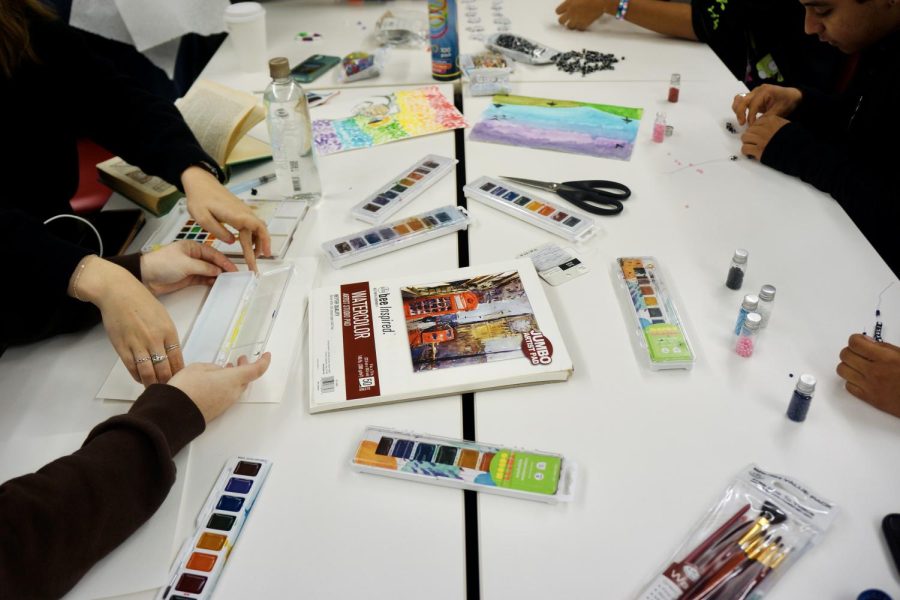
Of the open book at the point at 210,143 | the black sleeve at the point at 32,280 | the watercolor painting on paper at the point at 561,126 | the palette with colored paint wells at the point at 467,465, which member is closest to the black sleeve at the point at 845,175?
the watercolor painting on paper at the point at 561,126

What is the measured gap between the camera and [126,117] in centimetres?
120

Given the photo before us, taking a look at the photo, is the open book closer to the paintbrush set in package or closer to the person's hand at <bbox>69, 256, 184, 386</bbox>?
the person's hand at <bbox>69, 256, 184, 386</bbox>

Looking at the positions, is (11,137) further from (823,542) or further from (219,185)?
(823,542)

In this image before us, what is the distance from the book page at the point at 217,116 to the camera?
1.28 metres

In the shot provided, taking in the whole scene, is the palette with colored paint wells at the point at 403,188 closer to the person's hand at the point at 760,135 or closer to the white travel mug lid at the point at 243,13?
the person's hand at the point at 760,135

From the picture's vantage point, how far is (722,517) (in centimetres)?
68

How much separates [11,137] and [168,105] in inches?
10.3

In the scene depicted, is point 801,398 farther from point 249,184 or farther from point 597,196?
point 249,184

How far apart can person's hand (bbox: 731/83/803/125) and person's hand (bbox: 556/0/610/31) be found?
57 cm

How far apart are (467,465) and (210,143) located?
0.89m

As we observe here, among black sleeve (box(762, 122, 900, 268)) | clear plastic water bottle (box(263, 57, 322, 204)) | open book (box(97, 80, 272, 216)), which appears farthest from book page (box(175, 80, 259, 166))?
black sleeve (box(762, 122, 900, 268))

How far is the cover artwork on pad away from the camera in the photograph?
0.82 meters

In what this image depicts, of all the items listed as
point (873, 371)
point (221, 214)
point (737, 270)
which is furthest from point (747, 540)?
point (221, 214)

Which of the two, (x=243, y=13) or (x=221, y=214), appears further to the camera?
(x=243, y=13)
